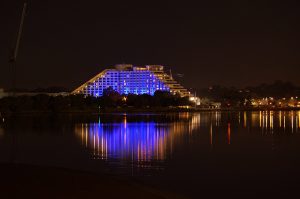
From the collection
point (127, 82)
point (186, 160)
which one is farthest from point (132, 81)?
point (186, 160)

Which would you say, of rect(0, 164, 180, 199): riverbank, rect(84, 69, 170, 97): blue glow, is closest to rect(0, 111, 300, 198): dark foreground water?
rect(0, 164, 180, 199): riverbank

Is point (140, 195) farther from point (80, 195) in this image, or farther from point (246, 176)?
point (246, 176)

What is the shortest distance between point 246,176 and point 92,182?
6.54 metres

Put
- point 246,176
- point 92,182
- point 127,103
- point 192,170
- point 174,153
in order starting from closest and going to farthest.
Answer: point 92,182 → point 246,176 → point 192,170 → point 174,153 → point 127,103

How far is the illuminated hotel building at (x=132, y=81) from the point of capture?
170m

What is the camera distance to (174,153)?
77.7ft

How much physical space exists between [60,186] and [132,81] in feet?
533

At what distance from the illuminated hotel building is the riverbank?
505 feet

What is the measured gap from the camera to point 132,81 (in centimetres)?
17400

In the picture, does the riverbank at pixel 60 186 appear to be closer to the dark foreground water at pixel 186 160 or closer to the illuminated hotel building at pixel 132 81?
the dark foreground water at pixel 186 160

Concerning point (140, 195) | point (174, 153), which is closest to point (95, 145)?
point (174, 153)

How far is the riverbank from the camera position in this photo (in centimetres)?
1073

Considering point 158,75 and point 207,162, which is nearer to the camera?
point 207,162

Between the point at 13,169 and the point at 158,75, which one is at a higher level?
the point at 158,75
